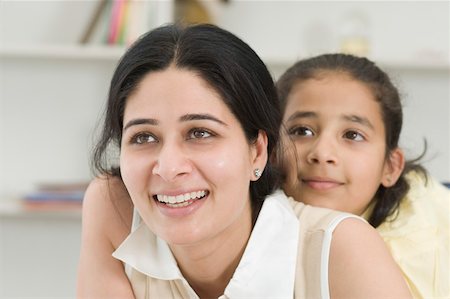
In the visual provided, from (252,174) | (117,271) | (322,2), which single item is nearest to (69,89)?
(322,2)

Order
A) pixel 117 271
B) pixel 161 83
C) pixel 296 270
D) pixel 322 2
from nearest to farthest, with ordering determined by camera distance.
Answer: pixel 161 83
pixel 296 270
pixel 117 271
pixel 322 2

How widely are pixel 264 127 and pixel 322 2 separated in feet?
6.04

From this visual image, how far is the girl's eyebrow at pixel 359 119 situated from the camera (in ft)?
5.31

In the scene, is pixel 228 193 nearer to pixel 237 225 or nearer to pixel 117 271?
pixel 237 225

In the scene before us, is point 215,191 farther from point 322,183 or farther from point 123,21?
point 123,21

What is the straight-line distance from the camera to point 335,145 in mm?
1606

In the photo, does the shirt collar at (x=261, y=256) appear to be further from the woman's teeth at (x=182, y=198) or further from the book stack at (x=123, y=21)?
the book stack at (x=123, y=21)

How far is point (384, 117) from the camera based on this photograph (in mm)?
1713

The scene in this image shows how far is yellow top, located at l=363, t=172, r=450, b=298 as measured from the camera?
1.46m

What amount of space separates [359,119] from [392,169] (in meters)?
0.20

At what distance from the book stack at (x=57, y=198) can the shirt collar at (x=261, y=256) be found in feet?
Result: 4.36

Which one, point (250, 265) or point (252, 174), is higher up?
point (252, 174)

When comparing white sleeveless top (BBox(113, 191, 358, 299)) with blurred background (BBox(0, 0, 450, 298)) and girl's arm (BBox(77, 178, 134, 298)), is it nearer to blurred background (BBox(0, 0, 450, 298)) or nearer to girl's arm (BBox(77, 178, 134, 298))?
girl's arm (BBox(77, 178, 134, 298))

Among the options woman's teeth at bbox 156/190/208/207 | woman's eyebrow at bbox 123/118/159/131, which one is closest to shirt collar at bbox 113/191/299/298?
woman's teeth at bbox 156/190/208/207
